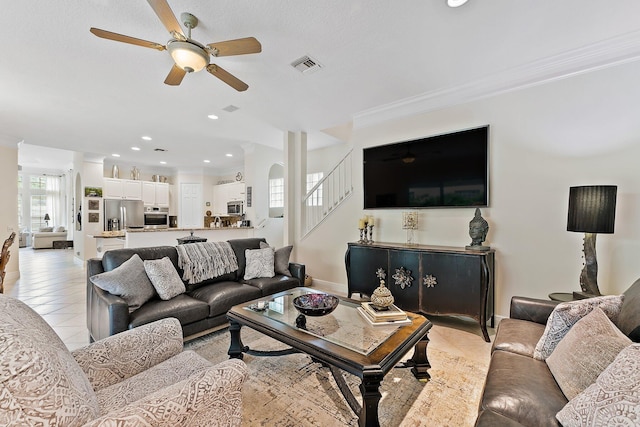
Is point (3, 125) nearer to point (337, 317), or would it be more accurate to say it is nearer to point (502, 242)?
point (337, 317)

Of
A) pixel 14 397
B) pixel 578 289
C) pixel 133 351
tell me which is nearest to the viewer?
pixel 14 397

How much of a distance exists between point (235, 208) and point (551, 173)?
7.28m

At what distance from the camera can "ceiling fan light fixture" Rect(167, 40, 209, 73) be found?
2.05m

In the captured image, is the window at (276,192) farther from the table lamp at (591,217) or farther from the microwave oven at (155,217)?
the table lamp at (591,217)

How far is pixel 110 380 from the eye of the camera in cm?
132

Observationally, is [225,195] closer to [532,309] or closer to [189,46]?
[189,46]

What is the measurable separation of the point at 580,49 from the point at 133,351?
13.7 feet

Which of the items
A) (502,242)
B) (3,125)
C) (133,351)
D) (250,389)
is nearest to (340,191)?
(502,242)

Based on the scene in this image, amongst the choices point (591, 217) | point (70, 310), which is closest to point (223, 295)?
point (70, 310)

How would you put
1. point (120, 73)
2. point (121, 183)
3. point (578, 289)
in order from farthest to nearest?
point (121, 183)
point (120, 73)
point (578, 289)

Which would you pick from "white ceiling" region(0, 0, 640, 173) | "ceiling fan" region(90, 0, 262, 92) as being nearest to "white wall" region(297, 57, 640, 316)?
"white ceiling" region(0, 0, 640, 173)

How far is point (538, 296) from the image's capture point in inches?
111

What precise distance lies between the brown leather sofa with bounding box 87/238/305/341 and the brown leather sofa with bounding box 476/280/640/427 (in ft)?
7.45

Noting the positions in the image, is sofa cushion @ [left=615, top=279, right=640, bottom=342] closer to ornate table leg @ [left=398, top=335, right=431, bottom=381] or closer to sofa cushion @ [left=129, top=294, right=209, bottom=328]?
ornate table leg @ [left=398, top=335, right=431, bottom=381]
